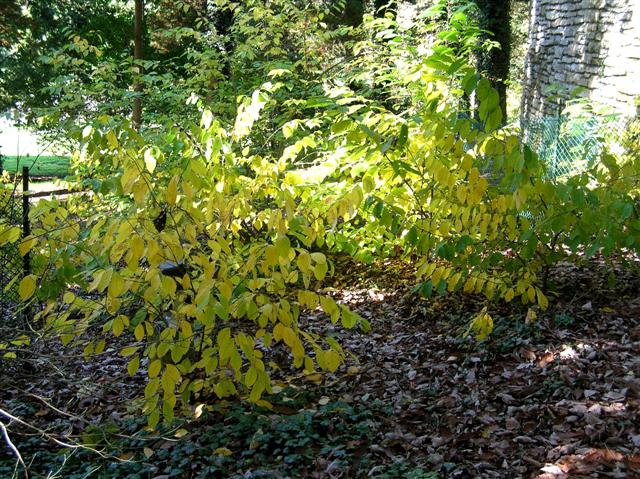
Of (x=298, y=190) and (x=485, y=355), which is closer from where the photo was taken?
(x=485, y=355)

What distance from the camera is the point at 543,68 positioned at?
34.5 feet

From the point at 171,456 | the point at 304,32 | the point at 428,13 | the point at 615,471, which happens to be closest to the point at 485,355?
the point at 615,471

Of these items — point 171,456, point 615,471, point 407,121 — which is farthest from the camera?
point 407,121

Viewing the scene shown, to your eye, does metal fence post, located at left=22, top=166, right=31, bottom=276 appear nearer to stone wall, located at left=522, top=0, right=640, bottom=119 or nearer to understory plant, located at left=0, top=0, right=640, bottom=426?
understory plant, located at left=0, top=0, right=640, bottom=426

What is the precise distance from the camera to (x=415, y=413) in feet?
10.9

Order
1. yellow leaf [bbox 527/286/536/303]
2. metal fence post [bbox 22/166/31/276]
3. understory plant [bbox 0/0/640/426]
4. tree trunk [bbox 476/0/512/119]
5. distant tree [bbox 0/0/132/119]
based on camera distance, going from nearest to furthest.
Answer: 1. understory plant [bbox 0/0/640/426]
2. yellow leaf [bbox 527/286/536/303]
3. metal fence post [bbox 22/166/31/276]
4. tree trunk [bbox 476/0/512/119]
5. distant tree [bbox 0/0/132/119]

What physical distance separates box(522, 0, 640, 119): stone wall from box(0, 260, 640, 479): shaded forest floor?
3.78 m

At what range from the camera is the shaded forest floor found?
277 cm

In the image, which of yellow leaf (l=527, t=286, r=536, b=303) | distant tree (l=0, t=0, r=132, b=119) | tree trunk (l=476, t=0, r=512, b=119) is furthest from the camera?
distant tree (l=0, t=0, r=132, b=119)

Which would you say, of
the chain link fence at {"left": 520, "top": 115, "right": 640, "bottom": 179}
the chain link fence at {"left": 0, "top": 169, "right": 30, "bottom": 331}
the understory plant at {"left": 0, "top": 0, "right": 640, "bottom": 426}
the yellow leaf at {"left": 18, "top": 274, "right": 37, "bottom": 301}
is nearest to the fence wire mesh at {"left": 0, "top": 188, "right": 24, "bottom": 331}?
the chain link fence at {"left": 0, "top": 169, "right": 30, "bottom": 331}

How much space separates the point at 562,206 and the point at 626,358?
3.25ft

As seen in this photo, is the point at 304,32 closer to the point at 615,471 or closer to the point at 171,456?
the point at 171,456

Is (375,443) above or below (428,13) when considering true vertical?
below

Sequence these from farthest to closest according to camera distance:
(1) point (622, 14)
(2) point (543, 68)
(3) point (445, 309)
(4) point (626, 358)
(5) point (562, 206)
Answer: (2) point (543, 68) < (1) point (622, 14) < (3) point (445, 309) < (5) point (562, 206) < (4) point (626, 358)
